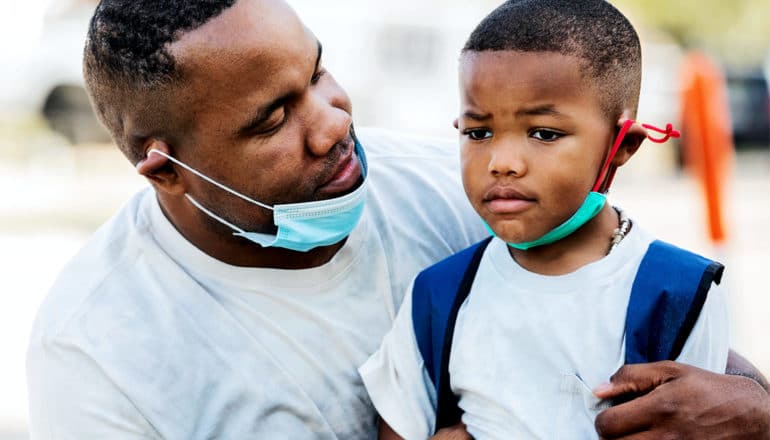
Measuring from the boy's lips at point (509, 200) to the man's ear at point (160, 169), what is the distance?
0.94 meters

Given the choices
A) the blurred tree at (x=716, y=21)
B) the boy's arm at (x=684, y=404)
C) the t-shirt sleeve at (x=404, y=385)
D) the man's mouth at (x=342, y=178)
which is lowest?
the t-shirt sleeve at (x=404, y=385)

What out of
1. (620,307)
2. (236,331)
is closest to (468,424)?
(620,307)

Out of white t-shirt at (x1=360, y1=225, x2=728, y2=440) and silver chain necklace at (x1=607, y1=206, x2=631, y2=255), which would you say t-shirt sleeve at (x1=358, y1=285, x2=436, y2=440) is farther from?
silver chain necklace at (x1=607, y1=206, x2=631, y2=255)

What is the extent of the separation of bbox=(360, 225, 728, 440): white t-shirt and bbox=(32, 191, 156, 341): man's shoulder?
0.91 m

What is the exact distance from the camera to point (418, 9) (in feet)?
56.4

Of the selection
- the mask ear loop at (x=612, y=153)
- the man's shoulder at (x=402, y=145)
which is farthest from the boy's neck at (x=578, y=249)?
the man's shoulder at (x=402, y=145)

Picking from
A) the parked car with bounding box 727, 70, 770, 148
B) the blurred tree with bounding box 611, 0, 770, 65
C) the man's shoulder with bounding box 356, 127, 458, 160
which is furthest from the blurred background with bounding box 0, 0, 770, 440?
the man's shoulder with bounding box 356, 127, 458, 160

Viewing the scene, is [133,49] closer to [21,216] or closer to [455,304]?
[455,304]

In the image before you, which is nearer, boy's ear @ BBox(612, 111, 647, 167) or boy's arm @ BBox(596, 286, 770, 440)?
boy's arm @ BBox(596, 286, 770, 440)

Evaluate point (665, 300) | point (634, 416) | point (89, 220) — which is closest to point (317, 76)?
point (665, 300)

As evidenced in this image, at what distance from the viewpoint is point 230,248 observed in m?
2.78

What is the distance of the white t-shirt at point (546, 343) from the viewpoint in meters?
2.21

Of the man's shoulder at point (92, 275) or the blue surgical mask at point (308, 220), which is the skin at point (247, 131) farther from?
the man's shoulder at point (92, 275)

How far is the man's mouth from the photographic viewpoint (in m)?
2.69
